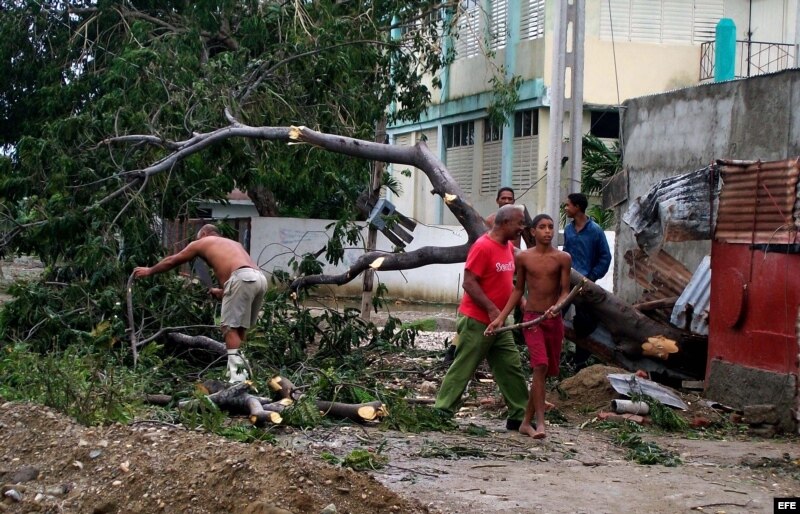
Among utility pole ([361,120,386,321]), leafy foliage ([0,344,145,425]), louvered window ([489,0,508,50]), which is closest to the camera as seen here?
leafy foliage ([0,344,145,425])

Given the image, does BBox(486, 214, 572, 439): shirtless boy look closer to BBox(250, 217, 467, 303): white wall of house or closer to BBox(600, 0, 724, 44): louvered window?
BBox(600, 0, 724, 44): louvered window

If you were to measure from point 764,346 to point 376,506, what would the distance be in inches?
172

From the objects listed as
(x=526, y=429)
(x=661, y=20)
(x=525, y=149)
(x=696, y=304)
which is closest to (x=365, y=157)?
(x=696, y=304)

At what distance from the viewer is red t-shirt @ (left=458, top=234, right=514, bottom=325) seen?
752 centimetres

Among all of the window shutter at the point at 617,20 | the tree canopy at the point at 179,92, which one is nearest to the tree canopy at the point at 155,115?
the tree canopy at the point at 179,92

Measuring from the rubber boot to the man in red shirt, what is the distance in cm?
165

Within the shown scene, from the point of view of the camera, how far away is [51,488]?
5609 mm

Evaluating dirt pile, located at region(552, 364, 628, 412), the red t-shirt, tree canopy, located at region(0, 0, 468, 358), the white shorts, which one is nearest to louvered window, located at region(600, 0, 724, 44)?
tree canopy, located at region(0, 0, 468, 358)

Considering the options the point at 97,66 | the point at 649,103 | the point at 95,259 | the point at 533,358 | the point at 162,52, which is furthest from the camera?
the point at 97,66

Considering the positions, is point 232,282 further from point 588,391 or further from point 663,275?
point 663,275

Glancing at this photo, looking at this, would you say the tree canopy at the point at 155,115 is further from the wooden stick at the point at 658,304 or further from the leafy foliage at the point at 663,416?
the leafy foliage at the point at 663,416

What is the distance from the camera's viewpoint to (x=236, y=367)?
28.0 ft

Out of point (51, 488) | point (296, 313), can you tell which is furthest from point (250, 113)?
point (51, 488)

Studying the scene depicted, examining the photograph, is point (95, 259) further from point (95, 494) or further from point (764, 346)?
point (764, 346)
